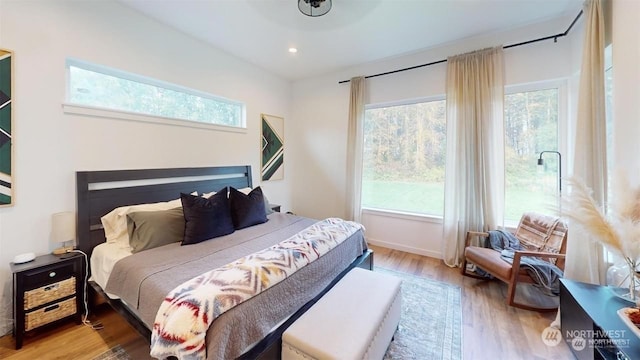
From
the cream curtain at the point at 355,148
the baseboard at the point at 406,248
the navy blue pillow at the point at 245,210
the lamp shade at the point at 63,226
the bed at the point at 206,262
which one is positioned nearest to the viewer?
the bed at the point at 206,262

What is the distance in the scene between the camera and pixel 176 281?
5.24ft

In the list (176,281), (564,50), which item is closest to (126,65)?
(176,281)

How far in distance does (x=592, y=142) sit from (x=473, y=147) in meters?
1.19

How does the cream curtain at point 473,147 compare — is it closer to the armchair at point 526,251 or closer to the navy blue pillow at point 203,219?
the armchair at point 526,251

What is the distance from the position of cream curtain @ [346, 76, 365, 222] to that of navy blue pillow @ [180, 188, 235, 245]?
209 centimetres

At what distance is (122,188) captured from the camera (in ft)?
8.28

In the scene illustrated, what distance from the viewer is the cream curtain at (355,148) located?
399 cm

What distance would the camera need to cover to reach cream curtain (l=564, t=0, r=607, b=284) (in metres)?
1.91

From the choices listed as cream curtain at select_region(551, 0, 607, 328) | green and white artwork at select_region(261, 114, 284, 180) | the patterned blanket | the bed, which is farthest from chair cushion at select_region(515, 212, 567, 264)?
green and white artwork at select_region(261, 114, 284, 180)

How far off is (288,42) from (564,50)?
3.18m

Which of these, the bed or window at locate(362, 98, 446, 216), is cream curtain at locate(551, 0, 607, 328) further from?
the bed

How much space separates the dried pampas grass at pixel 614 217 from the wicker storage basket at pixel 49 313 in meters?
3.73

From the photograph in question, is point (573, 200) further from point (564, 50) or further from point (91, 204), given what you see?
point (91, 204)

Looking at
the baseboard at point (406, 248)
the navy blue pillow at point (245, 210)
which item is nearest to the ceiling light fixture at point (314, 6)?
the navy blue pillow at point (245, 210)
